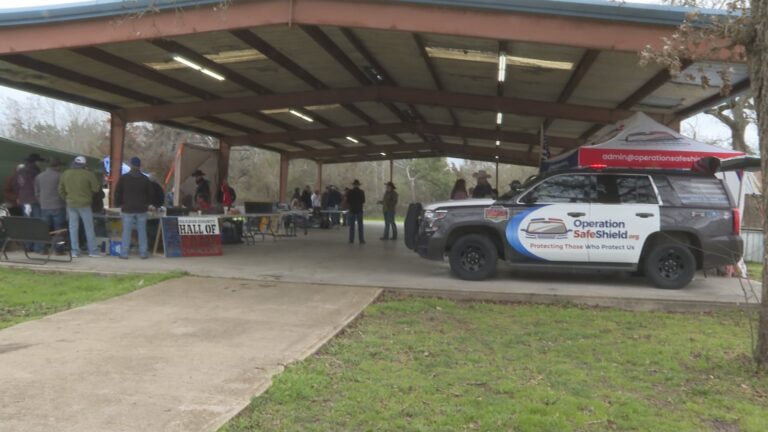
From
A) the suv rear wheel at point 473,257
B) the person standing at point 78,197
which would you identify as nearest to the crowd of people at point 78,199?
the person standing at point 78,197

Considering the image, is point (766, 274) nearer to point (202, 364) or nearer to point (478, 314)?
point (478, 314)

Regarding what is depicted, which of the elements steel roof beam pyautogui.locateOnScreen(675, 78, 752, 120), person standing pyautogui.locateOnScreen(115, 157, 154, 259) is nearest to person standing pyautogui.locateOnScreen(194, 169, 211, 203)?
person standing pyautogui.locateOnScreen(115, 157, 154, 259)

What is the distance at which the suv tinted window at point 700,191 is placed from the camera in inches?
Result: 341

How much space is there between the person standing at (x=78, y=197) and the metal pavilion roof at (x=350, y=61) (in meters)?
2.19

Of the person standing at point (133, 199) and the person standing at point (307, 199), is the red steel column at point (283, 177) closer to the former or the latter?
the person standing at point (307, 199)

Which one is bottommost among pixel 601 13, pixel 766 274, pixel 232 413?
pixel 232 413

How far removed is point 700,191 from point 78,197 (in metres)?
10.8

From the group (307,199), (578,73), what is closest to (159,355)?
(578,73)

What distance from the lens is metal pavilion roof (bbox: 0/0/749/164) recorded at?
7668 mm

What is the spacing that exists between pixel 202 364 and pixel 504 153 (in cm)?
2226

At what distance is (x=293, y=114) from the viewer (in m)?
17.5

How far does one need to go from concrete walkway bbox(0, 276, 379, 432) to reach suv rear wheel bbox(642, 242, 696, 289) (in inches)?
179

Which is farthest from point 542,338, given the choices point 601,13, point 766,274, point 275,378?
point 601,13

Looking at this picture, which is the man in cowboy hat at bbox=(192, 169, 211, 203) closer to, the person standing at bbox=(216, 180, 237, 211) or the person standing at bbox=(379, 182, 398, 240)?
the person standing at bbox=(216, 180, 237, 211)
